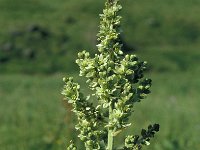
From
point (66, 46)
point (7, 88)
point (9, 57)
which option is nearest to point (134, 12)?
point (66, 46)

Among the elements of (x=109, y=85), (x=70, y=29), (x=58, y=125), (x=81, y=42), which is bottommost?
(x=109, y=85)

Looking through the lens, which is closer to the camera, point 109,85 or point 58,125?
point 109,85

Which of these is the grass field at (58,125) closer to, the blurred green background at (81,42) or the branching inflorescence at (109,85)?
the blurred green background at (81,42)

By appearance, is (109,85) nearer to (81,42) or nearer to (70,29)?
(81,42)

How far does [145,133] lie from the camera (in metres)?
4.80

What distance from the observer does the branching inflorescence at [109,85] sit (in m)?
4.42

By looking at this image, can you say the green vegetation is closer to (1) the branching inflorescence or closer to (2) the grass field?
(2) the grass field

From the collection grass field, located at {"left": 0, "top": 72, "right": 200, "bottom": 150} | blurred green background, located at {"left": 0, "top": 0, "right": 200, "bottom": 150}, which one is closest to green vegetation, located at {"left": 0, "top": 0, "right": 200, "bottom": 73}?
blurred green background, located at {"left": 0, "top": 0, "right": 200, "bottom": 150}

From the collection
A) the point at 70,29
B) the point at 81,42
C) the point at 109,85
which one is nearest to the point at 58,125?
the point at 109,85

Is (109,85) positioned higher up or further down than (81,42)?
further down

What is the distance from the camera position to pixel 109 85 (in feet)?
14.5

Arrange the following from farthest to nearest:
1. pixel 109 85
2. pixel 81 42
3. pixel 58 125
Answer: pixel 81 42, pixel 58 125, pixel 109 85

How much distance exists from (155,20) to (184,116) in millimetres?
43964

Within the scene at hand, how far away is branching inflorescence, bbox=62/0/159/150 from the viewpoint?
442cm
